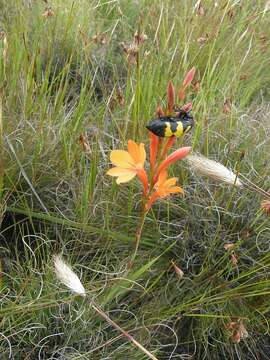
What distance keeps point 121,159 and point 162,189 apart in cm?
10

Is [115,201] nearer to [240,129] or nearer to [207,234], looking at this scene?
[207,234]

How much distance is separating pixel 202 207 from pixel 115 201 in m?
0.24

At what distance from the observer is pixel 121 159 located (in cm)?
97

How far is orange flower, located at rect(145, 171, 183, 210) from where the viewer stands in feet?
3.21

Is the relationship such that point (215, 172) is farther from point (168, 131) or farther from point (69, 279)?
point (69, 279)

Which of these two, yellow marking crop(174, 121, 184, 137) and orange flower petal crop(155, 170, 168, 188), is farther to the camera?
orange flower petal crop(155, 170, 168, 188)

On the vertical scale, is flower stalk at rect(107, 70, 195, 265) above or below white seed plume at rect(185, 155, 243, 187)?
above

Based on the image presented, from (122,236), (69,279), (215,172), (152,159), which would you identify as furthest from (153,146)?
(122,236)

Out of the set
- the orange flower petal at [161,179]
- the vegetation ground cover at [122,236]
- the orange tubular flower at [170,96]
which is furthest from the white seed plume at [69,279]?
the orange tubular flower at [170,96]

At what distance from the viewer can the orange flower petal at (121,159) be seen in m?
0.96

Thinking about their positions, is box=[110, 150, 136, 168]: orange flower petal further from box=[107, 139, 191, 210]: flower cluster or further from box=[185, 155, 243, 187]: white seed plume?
box=[185, 155, 243, 187]: white seed plume

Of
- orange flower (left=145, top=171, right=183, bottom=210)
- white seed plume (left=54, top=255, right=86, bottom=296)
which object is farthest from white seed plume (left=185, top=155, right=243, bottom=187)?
white seed plume (left=54, top=255, right=86, bottom=296)

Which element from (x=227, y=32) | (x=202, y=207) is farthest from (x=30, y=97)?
(x=227, y=32)

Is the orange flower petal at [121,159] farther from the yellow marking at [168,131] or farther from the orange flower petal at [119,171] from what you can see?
the yellow marking at [168,131]
